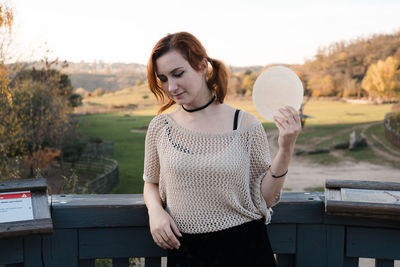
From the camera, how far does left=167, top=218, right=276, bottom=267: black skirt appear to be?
150 centimetres

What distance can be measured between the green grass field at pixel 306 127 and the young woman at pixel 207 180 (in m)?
15.5

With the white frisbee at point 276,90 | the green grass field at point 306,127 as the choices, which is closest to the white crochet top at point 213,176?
the white frisbee at point 276,90

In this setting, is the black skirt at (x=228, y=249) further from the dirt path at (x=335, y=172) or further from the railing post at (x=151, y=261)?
the dirt path at (x=335, y=172)

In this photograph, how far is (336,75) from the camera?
4159cm

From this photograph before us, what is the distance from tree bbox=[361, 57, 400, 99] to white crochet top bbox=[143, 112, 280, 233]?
111 feet

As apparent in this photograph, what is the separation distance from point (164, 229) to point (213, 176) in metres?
0.28

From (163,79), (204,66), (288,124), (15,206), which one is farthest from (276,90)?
(15,206)

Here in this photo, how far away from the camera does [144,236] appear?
1686mm

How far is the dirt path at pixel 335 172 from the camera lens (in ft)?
53.8

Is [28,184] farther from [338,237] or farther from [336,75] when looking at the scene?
[336,75]

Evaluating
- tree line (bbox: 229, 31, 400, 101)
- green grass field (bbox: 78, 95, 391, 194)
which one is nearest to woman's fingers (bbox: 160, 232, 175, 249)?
green grass field (bbox: 78, 95, 391, 194)

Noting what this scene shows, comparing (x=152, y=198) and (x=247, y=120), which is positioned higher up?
(x=247, y=120)

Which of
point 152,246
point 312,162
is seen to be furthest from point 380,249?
point 312,162

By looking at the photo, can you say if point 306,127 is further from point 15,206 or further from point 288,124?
point 15,206
